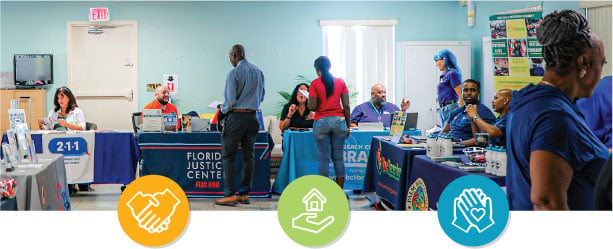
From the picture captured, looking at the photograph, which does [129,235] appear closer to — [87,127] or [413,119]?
[413,119]

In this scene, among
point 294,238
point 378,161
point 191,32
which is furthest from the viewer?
point 191,32

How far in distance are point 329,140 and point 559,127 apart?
3446 millimetres

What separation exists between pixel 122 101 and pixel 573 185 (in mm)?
7123

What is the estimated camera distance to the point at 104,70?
302 inches

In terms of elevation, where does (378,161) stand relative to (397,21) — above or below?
below

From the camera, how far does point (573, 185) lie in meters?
1.15

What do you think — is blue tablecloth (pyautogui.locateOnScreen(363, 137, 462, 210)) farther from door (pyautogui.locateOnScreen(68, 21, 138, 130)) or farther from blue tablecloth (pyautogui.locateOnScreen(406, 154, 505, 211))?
door (pyautogui.locateOnScreen(68, 21, 138, 130))

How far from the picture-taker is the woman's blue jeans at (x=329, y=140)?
445cm

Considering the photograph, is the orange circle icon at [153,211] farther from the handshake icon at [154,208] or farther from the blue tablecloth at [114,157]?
the blue tablecloth at [114,157]

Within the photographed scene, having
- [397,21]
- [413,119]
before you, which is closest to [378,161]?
[413,119]

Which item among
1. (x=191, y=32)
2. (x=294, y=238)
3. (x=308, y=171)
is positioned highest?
(x=191, y=32)

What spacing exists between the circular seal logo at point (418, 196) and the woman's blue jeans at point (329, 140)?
1.35 meters

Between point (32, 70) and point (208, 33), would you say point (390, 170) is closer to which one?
point (208, 33)

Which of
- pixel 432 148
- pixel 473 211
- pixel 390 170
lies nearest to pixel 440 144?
pixel 432 148
